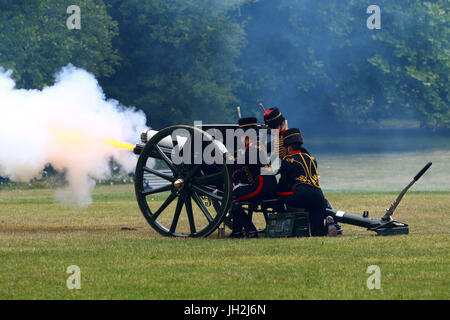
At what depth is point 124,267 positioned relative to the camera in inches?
420

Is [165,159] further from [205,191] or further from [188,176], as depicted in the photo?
[205,191]

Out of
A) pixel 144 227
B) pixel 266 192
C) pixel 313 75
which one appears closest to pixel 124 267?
pixel 266 192

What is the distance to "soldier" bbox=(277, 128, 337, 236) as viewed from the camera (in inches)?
515

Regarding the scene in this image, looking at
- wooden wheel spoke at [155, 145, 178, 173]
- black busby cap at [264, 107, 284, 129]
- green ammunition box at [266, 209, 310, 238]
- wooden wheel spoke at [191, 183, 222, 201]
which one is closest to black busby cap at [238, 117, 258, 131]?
black busby cap at [264, 107, 284, 129]

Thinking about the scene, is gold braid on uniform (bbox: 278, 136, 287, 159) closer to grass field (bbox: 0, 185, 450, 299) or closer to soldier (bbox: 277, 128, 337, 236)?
soldier (bbox: 277, 128, 337, 236)

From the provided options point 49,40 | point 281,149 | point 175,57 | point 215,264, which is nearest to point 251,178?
point 281,149

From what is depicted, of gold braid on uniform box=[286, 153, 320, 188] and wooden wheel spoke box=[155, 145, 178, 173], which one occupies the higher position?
wooden wheel spoke box=[155, 145, 178, 173]

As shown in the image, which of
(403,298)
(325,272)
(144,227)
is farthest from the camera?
(144,227)

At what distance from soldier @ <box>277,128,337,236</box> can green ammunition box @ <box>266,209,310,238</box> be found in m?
0.13

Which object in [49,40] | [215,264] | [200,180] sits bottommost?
[215,264]

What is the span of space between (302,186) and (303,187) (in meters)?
0.02

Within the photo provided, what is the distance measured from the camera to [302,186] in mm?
13109
